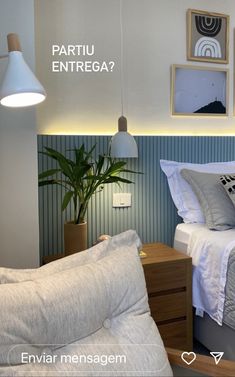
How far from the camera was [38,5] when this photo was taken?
84.4 inches

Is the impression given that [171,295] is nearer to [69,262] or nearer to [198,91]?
[69,262]

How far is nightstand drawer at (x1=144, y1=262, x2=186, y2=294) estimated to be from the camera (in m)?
1.89

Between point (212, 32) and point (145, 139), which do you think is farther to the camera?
point (212, 32)

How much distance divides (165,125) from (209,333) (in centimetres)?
→ 146

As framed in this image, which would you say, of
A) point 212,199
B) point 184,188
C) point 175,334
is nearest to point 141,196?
point 184,188

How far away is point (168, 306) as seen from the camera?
195cm

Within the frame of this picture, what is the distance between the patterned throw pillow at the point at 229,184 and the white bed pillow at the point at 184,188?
264 mm

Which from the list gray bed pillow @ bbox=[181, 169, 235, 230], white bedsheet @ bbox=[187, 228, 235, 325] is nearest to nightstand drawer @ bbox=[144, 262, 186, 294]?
white bedsheet @ bbox=[187, 228, 235, 325]

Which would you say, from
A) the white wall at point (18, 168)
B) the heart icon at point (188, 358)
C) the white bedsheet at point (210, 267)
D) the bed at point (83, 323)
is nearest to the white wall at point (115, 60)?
the white wall at point (18, 168)

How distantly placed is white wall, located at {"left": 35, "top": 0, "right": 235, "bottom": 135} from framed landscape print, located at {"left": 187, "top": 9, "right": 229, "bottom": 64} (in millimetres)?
47

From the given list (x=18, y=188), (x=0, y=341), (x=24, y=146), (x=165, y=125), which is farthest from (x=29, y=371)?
(x=165, y=125)

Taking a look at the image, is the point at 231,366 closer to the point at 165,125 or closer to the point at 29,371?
the point at 29,371

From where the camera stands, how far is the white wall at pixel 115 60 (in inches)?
87.0

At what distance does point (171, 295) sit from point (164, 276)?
0.12 meters
